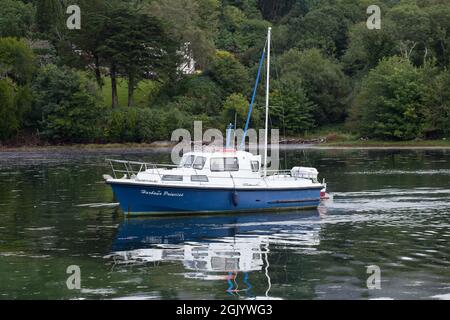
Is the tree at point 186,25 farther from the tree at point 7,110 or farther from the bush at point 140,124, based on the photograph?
the tree at point 7,110

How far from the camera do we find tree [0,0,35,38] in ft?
414

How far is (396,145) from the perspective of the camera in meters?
106

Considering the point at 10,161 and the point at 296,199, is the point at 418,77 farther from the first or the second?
the point at 296,199

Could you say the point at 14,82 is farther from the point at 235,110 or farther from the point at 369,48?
the point at 369,48

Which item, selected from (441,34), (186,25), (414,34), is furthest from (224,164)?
(414,34)

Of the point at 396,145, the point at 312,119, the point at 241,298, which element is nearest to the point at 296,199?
the point at 241,298

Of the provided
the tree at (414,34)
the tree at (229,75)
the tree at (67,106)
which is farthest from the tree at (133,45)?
the tree at (414,34)

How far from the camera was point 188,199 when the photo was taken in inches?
1678

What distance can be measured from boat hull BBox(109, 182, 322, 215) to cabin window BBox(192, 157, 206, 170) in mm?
1406

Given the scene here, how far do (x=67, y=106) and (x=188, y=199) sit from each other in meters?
67.4

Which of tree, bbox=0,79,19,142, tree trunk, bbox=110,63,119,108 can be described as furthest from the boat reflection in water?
tree trunk, bbox=110,63,119,108

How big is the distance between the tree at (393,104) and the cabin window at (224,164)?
6525 centimetres
